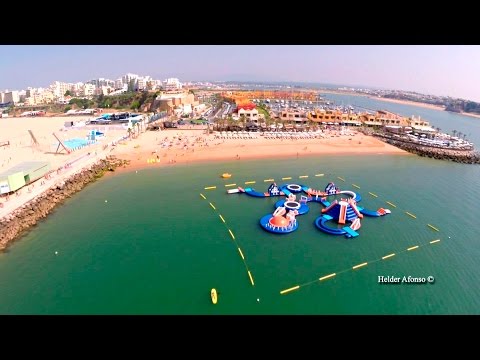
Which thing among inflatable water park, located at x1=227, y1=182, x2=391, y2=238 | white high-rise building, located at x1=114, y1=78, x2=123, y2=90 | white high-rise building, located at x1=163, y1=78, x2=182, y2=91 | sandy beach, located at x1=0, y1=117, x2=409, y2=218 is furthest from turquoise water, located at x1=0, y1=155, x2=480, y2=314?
white high-rise building, located at x1=114, y1=78, x2=123, y2=90

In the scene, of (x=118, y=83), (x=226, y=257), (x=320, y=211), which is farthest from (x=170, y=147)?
(x=118, y=83)

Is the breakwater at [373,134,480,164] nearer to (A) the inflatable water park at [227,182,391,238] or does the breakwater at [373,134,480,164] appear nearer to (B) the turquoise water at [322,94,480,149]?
(B) the turquoise water at [322,94,480,149]

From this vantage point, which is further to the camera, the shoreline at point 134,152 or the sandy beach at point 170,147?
the sandy beach at point 170,147

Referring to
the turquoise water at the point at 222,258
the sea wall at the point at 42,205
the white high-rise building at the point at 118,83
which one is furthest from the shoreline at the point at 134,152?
the white high-rise building at the point at 118,83

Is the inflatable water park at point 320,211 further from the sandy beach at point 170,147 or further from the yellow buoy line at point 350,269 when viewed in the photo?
the sandy beach at point 170,147

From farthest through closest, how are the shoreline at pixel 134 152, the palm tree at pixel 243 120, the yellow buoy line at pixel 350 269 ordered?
the palm tree at pixel 243 120, the shoreline at pixel 134 152, the yellow buoy line at pixel 350 269
